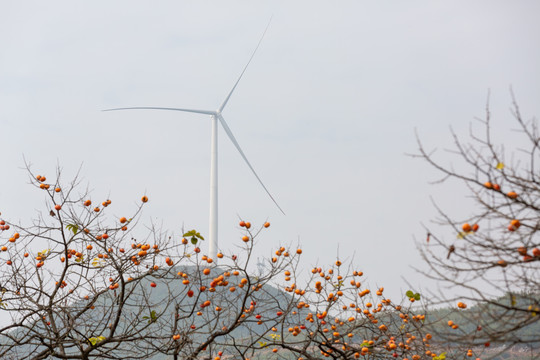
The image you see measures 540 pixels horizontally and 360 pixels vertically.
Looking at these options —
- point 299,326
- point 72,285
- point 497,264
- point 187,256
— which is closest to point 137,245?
point 187,256

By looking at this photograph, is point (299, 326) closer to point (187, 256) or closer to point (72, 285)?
point (187, 256)

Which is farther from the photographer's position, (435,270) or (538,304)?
(435,270)

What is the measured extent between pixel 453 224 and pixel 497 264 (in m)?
0.46

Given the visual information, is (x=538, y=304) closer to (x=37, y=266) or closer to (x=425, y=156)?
(x=425, y=156)

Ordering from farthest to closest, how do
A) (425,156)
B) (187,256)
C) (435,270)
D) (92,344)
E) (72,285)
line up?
(72,285) → (187,256) → (92,344) → (425,156) → (435,270)

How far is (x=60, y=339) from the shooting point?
759 centimetres

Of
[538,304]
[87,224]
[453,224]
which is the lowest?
[538,304]

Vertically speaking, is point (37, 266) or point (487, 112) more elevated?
point (37, 266)

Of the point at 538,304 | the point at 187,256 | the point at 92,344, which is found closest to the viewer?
the point at 538,304

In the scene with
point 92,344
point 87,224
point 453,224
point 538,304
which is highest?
point 87,224

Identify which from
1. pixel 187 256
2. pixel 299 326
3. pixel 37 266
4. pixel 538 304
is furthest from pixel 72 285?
pixel 538 304

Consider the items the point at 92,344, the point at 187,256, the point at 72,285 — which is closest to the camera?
the point at 92,344

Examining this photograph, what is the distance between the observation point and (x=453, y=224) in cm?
480

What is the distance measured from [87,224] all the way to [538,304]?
19.6 feet
